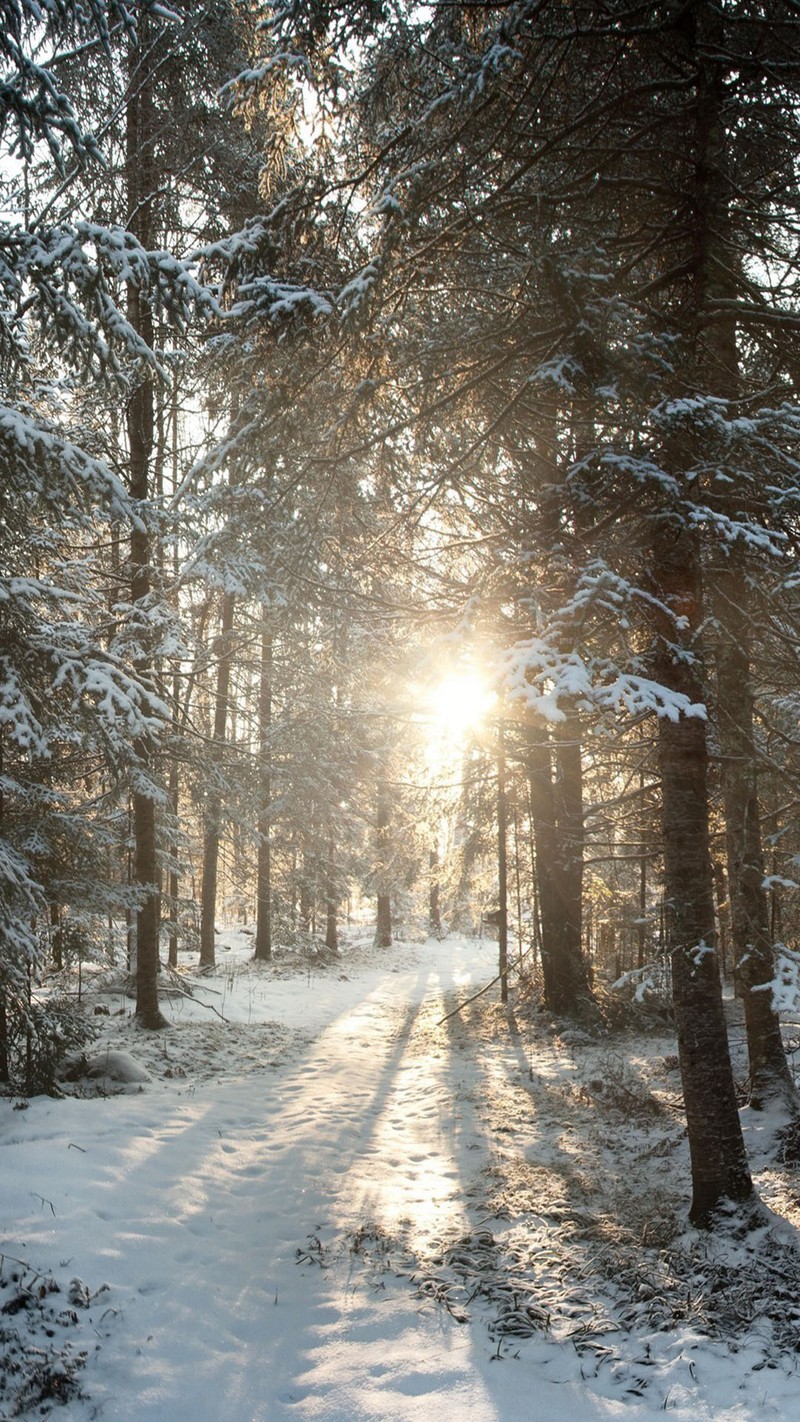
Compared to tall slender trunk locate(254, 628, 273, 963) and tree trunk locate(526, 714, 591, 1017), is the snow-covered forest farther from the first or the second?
tall slender trunk locate(254, 628, 273, 963)

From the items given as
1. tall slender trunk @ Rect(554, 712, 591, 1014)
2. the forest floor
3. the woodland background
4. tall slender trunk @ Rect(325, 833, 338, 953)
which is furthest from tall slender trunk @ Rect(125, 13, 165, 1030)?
tall slender trunk @ Rect(325, 833, 338, 953)

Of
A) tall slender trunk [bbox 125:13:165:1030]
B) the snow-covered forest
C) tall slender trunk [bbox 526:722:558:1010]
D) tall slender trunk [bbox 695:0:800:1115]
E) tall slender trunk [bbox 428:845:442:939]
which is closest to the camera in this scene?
the snow-covered forest

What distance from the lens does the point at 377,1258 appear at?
17.9 ft

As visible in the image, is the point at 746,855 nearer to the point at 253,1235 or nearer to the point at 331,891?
the point at 253,1235

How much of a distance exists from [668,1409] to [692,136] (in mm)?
8768

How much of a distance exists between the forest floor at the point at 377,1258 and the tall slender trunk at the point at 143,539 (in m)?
2.29

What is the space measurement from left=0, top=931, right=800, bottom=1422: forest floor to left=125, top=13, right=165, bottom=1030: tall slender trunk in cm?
229

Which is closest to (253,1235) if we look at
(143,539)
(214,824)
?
(143,539)

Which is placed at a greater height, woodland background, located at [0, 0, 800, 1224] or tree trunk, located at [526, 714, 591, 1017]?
woodland background, located at [0, 0, 800, 1224]

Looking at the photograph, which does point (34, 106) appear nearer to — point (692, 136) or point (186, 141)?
point (692, 136)

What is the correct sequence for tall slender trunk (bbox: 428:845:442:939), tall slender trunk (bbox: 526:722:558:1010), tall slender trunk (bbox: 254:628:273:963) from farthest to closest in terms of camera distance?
tall slender trunk (bbox: 254:628:273:963), tall slender trunk (bbox: 428:845:442:939), tall slender trunk (bbox: 526:722:558:1010)

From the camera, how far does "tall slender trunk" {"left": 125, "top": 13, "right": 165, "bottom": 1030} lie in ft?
36.2

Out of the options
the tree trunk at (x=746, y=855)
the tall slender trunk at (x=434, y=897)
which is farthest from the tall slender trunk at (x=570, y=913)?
the tree trunk at (x=746, y=855)

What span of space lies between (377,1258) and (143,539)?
10118mm
